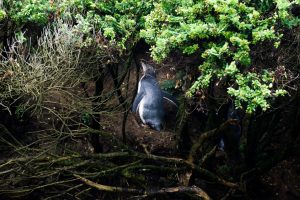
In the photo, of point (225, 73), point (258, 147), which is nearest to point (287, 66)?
point (225, 73)

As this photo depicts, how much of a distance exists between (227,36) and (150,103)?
4.69 m

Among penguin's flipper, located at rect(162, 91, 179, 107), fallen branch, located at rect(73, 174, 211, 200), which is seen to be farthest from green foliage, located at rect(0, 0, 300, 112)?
penguin's flipper, located at rect(162, 91, 179, 107)

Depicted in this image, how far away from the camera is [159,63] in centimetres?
770

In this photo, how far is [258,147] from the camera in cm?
923

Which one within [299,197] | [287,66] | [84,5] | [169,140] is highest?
[84,5]

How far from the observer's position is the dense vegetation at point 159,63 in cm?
634

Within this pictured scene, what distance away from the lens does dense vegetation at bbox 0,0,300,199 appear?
6344 mm

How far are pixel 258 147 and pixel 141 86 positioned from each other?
10.8 ft

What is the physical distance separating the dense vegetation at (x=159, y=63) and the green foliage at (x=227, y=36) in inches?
0.6

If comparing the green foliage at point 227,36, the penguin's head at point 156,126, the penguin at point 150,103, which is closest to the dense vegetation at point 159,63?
the green foliage at point 227,36

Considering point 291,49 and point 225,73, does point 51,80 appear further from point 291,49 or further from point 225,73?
point 291,49

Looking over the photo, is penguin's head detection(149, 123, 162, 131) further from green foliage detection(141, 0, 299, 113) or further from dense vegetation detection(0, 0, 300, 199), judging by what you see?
green foliage detection(141, 0, 299, 113)

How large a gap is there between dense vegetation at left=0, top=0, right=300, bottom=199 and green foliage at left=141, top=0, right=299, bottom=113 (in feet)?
0.05

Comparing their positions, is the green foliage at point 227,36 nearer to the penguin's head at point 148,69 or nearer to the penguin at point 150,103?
the penguin at point 150,103
